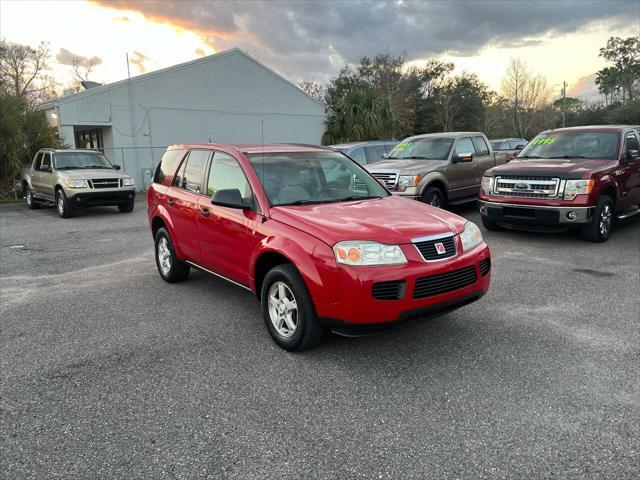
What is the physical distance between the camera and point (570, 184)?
7605 millimetres

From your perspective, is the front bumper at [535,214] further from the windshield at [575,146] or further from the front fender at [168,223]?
the front fender at [168,223]

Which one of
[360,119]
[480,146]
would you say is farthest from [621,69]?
[480,146]

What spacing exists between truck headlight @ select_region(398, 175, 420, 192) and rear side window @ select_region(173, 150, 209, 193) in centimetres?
502

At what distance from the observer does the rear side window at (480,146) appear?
11.5 meters

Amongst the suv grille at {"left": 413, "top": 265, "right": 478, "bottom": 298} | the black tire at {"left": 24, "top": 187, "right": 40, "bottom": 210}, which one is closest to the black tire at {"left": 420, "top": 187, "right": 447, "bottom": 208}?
the suv grille at {"left": 413, "top": 265, "right": 478, "bottom": 298}

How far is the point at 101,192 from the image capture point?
12602 millimetres

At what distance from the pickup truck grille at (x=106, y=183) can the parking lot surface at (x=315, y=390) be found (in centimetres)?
730

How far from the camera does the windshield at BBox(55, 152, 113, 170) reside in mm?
13094

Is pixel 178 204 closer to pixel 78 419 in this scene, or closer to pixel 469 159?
pixel 78 419

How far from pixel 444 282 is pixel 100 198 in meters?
11.2

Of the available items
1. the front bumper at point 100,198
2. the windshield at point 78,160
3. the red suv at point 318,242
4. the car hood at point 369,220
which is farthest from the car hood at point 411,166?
the windshield at point 78,160

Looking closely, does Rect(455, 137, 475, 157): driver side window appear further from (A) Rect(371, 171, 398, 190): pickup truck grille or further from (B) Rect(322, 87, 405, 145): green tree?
(B) Rect(322, 87, 405, 145): green tree

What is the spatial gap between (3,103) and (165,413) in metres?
17.7

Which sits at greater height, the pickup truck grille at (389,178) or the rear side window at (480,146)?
the rear side window at (480,146)
